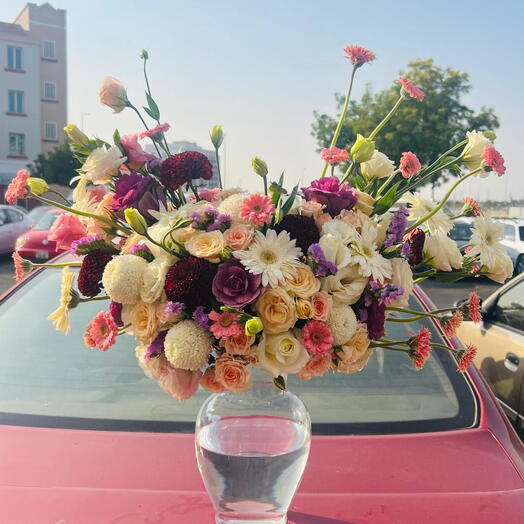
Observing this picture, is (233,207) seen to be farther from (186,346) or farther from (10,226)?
(10,226)

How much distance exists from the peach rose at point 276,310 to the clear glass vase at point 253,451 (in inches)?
7.2

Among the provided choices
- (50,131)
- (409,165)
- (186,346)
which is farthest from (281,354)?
Result: (50,131)

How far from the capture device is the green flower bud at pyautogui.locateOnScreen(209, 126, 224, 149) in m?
1.45

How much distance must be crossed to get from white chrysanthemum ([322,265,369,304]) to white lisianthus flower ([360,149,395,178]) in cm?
26

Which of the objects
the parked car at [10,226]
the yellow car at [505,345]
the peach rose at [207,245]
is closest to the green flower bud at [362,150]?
the peach rose at [207,245]

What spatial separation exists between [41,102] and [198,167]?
40651 mm

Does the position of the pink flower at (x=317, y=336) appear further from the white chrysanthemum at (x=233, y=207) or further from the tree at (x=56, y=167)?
the tree at (x=56, y=167)

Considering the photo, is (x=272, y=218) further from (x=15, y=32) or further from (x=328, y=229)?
(x=15, y=32)

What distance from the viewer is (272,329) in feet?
3.86

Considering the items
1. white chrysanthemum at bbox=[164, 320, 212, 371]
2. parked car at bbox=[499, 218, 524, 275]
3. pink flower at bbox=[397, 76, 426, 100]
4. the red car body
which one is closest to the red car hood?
the red car body

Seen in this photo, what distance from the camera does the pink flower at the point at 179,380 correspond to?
1.26 m

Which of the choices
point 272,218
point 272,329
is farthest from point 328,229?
point 272,329

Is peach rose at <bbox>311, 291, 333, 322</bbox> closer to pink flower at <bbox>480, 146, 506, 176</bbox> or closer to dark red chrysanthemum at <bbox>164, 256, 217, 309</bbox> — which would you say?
dark red chrysanthemum at <bbox>164, 256, 217, 309</bbox>

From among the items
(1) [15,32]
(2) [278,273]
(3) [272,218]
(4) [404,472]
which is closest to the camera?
(2) [278,273]
